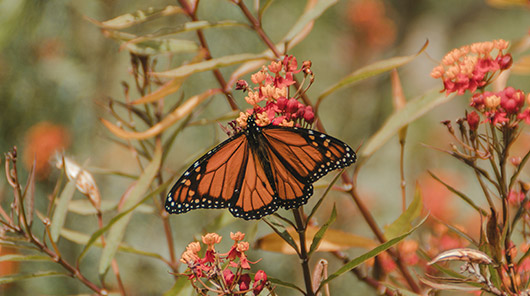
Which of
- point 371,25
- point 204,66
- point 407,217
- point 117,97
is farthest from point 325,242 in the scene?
point 371,25

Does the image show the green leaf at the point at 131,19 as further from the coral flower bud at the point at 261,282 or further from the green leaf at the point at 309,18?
the coral flower bud at the point at 261,282

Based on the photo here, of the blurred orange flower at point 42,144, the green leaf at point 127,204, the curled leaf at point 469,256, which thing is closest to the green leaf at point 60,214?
the green leaf at point 127,204

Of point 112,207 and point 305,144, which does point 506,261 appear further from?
point 112,207

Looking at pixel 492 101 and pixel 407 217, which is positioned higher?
pixel 492 101

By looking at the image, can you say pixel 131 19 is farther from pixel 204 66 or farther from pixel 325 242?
pixel 325 242

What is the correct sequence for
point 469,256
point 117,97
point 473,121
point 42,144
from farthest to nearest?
point 117,97 < point 42,144 < point 473,121 < point 469,256

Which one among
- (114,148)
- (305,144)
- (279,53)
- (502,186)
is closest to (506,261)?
(502,186)
